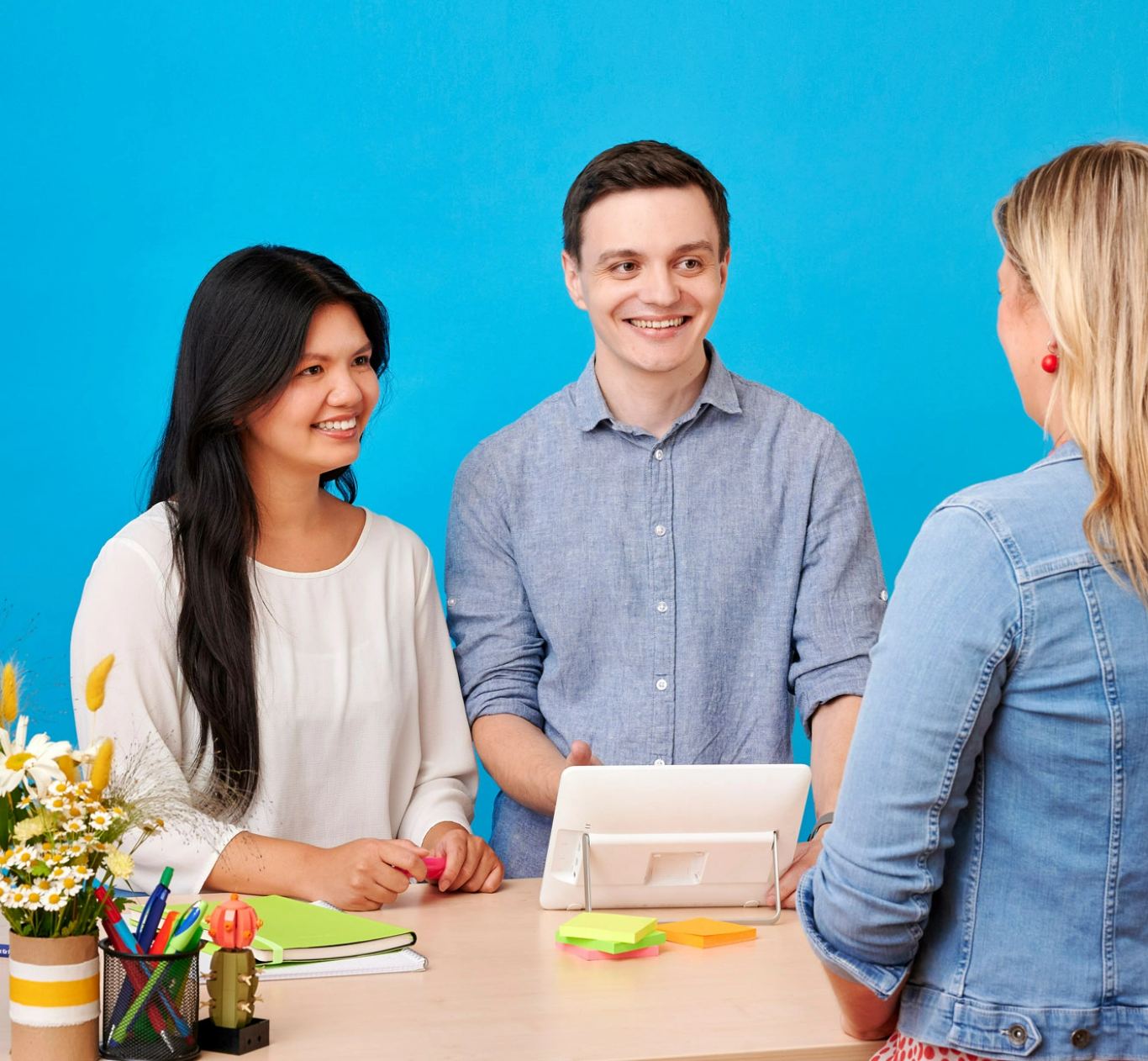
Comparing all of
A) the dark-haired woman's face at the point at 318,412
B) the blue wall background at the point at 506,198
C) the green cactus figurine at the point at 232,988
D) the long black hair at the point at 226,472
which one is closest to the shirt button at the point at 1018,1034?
the green cactus figurine at the point at 232,988

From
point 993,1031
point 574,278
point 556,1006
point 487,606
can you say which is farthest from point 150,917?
point 574,278

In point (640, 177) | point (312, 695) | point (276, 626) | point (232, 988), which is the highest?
point (640, 177)

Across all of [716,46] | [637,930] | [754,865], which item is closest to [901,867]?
[637,930]

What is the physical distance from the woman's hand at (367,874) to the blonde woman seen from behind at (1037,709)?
829 millimetres

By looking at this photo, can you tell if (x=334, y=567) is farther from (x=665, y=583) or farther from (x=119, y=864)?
(x=119, y=864)

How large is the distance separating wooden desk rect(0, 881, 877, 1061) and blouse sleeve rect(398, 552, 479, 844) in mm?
512

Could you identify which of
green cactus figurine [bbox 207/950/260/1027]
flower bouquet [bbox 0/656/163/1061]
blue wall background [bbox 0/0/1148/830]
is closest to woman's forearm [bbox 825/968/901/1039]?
green cactus figurine [bbox 207/950/260/1027]

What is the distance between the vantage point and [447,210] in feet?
12.2

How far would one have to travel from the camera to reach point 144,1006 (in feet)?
4.47

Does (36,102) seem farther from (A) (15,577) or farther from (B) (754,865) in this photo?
(B) (754,865)

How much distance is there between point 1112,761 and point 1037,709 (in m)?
0.07

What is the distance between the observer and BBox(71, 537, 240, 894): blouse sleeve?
199 centimetres

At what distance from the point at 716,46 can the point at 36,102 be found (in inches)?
69.6

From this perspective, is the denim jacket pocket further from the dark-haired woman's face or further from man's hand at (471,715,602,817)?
the dark-haired woman's face
